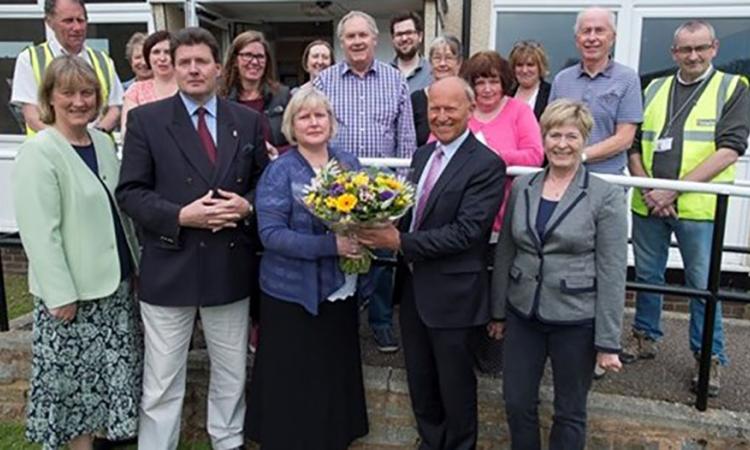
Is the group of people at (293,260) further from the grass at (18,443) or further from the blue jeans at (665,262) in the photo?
the grass at (18,443)

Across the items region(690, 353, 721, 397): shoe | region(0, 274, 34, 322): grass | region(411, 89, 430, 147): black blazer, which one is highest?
region(411, 89, 430, 147): black blazer

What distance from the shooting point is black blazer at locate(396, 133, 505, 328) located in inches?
94.3

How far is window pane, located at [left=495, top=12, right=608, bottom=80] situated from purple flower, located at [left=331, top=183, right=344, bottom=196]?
3.90 meters

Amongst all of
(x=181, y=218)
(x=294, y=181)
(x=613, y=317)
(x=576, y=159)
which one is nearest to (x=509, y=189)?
(x=576, y=159)

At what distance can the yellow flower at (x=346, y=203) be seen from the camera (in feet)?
7.06

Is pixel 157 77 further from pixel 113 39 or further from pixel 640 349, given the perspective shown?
pixel 113 39

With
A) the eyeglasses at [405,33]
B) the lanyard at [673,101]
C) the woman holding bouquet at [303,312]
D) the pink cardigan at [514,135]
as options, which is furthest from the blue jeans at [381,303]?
the lanyard at [673,101]

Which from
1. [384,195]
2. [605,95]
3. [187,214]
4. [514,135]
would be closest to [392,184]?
[384,195]

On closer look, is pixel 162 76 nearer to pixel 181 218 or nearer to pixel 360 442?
pixel 181 218

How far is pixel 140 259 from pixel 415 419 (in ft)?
4.82

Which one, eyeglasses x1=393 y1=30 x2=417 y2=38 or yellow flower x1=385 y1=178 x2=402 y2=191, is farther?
eyeglasses x1=393 y1=30 x2=417 y2=38

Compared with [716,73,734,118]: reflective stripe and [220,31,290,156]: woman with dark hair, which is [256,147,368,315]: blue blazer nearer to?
[220,31,290,156]: woman with dark hair

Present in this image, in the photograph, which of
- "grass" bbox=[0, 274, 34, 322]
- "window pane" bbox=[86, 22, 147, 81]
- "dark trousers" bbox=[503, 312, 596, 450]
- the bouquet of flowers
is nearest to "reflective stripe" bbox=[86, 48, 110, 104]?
the bouquet of flowers

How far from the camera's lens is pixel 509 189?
105 inches
